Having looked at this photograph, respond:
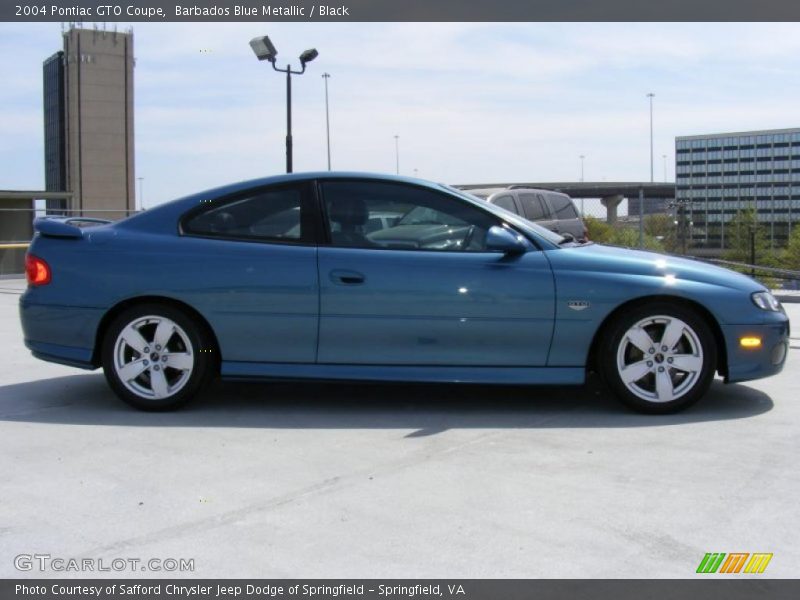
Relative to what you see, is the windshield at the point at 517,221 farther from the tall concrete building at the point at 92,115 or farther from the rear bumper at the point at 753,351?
the tall concrete building at the point at 92,115

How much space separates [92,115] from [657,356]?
158 meters

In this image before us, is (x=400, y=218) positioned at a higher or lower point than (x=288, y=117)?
lower

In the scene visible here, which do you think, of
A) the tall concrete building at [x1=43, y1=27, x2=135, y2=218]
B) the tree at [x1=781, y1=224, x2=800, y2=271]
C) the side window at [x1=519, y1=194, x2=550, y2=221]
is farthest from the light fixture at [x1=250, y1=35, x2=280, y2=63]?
the tall concrete building at [x1=43, y1=27, x2=135, y2=218]

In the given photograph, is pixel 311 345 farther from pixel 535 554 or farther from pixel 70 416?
pixel 535 554

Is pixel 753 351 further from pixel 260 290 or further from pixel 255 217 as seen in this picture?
pixel 255 217

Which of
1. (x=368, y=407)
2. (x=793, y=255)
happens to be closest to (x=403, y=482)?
(x=368, y=407)

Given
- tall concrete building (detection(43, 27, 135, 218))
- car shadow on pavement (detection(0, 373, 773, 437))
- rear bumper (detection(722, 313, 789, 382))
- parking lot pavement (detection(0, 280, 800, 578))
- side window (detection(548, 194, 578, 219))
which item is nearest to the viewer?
parking lot pavement (detection(0, 280, 800, 578))

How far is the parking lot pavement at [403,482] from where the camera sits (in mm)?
3236

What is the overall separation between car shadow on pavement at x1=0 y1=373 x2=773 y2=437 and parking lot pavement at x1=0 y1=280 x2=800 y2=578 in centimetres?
2

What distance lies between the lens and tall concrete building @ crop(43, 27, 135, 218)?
14912 centimetres

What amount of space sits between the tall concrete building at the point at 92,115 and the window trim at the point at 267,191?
149 m

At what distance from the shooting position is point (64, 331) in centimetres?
552

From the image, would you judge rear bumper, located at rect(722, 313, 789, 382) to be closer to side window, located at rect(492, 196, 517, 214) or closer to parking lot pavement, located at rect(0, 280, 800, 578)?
parking lot pavement, located at rect(0, 280, 800, 578)
